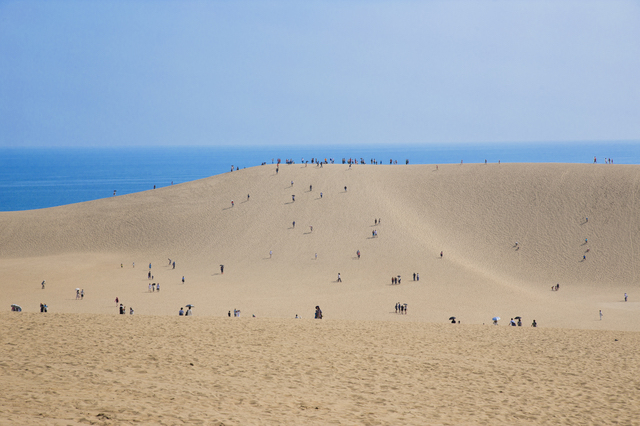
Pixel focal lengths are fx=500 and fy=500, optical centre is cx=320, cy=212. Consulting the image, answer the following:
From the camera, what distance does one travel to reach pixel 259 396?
11.2 meters

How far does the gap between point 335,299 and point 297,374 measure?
69.0 ft

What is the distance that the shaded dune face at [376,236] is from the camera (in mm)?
36344

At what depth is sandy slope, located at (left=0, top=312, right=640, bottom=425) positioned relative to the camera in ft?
33.4

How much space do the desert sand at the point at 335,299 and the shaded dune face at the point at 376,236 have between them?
213 mm

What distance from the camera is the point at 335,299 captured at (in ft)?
112

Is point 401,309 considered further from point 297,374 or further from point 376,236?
point 297,374

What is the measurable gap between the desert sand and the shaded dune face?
21 cm

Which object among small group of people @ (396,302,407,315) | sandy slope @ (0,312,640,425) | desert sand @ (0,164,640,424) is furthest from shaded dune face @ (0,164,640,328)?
sandy slope @ (0,312,640,425)

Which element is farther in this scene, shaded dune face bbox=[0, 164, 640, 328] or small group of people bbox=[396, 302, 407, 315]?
shaded dune face bbox=[0, 164, 640, 328]

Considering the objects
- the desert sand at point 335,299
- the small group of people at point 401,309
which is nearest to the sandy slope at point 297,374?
the desert sand at point 335,299

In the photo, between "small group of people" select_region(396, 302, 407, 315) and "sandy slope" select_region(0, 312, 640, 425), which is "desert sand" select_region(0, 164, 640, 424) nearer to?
"sandy slope" select_region(0, 312, 640, 425)

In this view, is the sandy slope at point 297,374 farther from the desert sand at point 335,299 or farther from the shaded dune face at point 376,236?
the shaded dune face at point 376,236

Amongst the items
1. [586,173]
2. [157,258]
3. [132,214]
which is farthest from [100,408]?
[586,173]

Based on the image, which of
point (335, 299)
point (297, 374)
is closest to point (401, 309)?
point (335, 299)
